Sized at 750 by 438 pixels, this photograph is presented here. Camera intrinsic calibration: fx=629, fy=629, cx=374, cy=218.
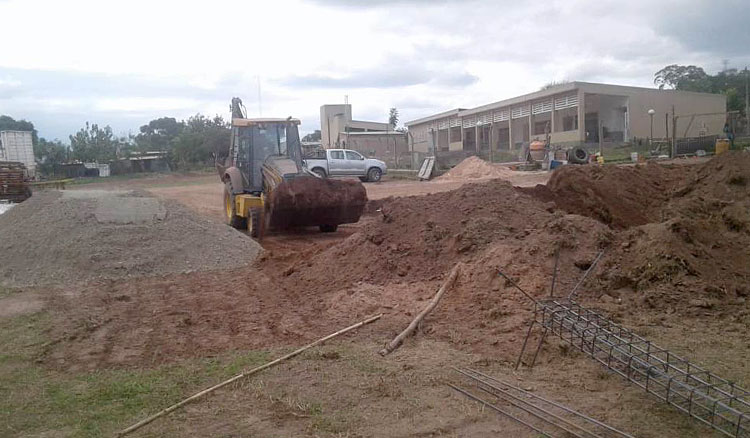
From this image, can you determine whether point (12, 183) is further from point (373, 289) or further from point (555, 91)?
point (555, 91)

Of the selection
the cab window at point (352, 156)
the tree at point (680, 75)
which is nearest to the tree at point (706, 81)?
the tree at point (680, 75)

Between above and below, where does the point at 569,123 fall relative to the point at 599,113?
below

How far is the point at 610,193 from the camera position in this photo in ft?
43.5

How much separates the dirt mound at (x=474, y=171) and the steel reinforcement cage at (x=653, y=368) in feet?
75.3

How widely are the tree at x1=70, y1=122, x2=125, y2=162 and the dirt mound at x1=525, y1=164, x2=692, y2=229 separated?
4476cm

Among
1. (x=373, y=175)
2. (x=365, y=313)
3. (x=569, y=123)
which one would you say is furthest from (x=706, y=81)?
(x=365, y=313)

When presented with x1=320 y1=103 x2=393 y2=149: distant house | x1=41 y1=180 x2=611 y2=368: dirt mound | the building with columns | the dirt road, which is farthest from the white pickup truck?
x1=320 y1=103 x2=393 y2=149: distant house

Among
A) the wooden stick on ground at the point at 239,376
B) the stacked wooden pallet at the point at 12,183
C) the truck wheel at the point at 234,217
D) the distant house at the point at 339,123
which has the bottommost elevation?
the wooden stick on ground at the point at 239,376

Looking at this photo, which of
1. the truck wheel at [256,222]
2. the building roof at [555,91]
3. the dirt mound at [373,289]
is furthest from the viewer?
the building roof at [555,91]

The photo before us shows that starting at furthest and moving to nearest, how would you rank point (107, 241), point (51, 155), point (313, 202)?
point (51, 155) → point (313, 202) → point (107, 241)

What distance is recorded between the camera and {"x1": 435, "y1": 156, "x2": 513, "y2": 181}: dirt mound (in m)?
29.5

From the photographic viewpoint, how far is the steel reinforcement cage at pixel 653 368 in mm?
4304

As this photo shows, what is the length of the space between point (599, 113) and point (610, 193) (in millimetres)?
28521

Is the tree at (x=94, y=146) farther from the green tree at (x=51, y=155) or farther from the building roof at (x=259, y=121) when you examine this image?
the building roof at (x=259, y=121)
